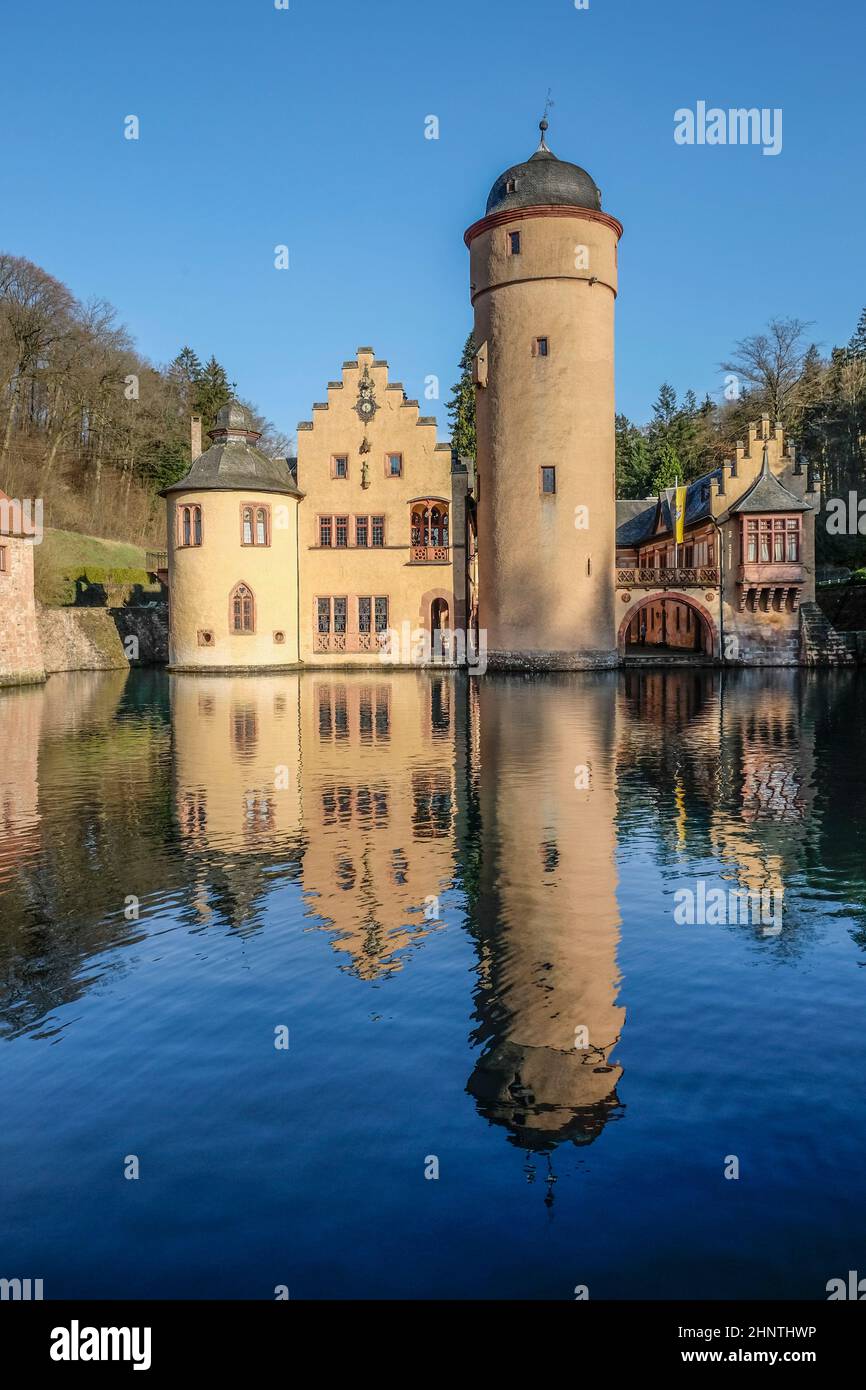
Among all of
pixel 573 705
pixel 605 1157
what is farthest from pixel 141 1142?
pixel 573 705

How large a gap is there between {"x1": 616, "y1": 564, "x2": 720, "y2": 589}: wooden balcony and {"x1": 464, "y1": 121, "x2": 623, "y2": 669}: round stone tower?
1232mm

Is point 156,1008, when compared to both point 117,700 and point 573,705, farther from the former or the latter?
point 117,700

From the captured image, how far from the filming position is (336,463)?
1786 inches

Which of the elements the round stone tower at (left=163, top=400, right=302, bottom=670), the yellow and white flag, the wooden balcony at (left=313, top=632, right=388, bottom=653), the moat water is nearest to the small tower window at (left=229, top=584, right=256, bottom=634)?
the round stone tower at (left=163, top=400, right=302, bottom=670)

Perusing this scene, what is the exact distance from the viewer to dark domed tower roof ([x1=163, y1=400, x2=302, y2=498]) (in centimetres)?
4369

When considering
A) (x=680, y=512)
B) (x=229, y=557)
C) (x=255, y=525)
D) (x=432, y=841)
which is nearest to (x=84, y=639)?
(x=229, y=557)

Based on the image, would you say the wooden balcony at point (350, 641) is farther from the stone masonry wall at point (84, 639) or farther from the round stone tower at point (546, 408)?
the stone masonry wall at point (84, 639)

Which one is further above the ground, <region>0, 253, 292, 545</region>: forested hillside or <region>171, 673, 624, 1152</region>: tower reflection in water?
<region>0, 253, 292, 545</region>: forested hillside

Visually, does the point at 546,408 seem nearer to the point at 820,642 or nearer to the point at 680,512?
the point at 680,512

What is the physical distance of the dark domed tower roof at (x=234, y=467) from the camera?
43.7 m

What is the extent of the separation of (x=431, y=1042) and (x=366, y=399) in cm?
4099
